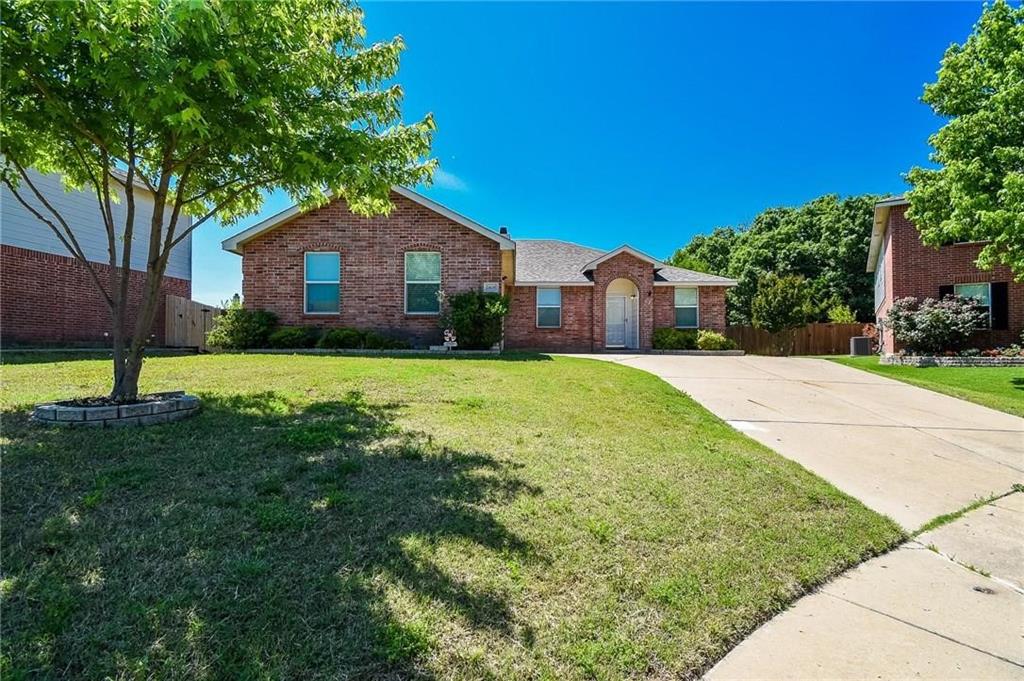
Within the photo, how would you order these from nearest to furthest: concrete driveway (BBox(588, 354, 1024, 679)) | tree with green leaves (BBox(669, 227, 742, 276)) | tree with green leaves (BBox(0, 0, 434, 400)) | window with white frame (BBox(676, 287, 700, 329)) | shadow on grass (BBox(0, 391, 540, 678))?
shadow on grass (BBox(0, 391, 540, 678))
concrete driveway (BBox(588, 354, 1024, 679))
tree with green leaves (BBox(0, 0, 434, 400))
window with white frame (BBox(676, 287, 700, 329))
tree with green leaves (BBox(669, 227, 742, 276))

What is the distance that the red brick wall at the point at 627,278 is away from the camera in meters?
20.2

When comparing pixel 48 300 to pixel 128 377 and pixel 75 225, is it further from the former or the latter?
pixel 128 377

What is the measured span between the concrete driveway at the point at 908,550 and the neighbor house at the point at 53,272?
16.0 meters

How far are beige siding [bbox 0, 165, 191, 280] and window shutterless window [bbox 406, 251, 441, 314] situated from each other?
289 inches

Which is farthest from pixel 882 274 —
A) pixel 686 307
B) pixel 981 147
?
pixel 981 147

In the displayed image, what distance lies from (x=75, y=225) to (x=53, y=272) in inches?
76.9

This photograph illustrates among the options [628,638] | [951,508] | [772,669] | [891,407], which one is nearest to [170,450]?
[628,638]

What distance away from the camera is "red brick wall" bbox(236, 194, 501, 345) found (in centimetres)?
1495

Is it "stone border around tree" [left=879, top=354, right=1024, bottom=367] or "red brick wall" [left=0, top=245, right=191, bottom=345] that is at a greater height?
"red brick wall" [left=0, top=245, right=191, bottom=345]

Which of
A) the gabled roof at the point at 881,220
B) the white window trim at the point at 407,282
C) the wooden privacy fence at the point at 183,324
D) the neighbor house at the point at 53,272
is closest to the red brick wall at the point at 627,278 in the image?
the white window trim at the point at 407,282

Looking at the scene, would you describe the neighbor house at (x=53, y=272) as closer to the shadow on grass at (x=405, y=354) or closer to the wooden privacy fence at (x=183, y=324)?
the wooden privacy fence at (x=183, y=324)

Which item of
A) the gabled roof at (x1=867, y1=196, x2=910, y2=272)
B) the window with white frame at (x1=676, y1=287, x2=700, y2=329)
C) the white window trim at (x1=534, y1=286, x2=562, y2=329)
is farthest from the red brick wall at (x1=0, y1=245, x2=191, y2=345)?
the gabled roof at (x1=867, y1=196, x2=910, y2=272)

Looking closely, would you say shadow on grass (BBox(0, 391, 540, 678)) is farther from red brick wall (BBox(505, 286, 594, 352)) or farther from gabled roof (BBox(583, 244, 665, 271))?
gabled roof (BBox(583, 244, 665, 271))

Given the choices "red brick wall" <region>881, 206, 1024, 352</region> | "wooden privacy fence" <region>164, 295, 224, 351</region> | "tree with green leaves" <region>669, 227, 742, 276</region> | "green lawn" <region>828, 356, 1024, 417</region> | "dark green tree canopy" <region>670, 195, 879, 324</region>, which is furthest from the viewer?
"tree with green leaves" <region>669, 227, 742, 276</region>
